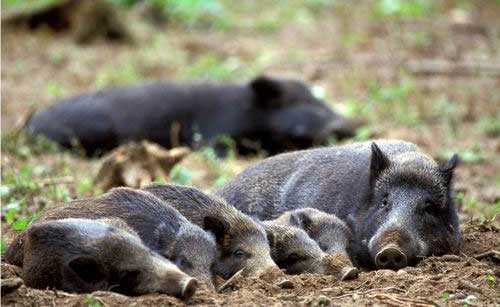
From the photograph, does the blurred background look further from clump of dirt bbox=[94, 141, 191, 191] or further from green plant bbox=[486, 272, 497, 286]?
green plant bbox=[486, 272, 497, 286]

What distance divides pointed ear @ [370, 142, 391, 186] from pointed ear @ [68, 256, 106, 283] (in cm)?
249

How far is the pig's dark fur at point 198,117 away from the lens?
44.3 ft

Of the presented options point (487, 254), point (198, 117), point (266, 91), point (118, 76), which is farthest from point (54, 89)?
point (487, 254)

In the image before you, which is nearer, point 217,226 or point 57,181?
point 217,226

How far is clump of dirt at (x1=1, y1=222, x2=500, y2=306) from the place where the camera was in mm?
5113

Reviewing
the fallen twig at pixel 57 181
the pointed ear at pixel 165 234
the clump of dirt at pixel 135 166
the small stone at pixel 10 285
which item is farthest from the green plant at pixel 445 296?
the fallen twig at pixel 57 181

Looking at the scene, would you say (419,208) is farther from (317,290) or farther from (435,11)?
(435,11)

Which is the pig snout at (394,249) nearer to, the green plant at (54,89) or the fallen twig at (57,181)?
the fallen twig at (57,181)

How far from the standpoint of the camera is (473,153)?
11617 mm

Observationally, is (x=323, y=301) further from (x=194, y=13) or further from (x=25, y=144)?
(x=194, y=13)

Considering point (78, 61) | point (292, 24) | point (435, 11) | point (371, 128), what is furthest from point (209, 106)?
point (435, 11)

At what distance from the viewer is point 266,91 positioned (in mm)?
14203

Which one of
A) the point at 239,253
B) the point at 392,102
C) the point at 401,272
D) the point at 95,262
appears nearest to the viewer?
the point at 95,262

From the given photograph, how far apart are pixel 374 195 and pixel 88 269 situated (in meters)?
2.52
